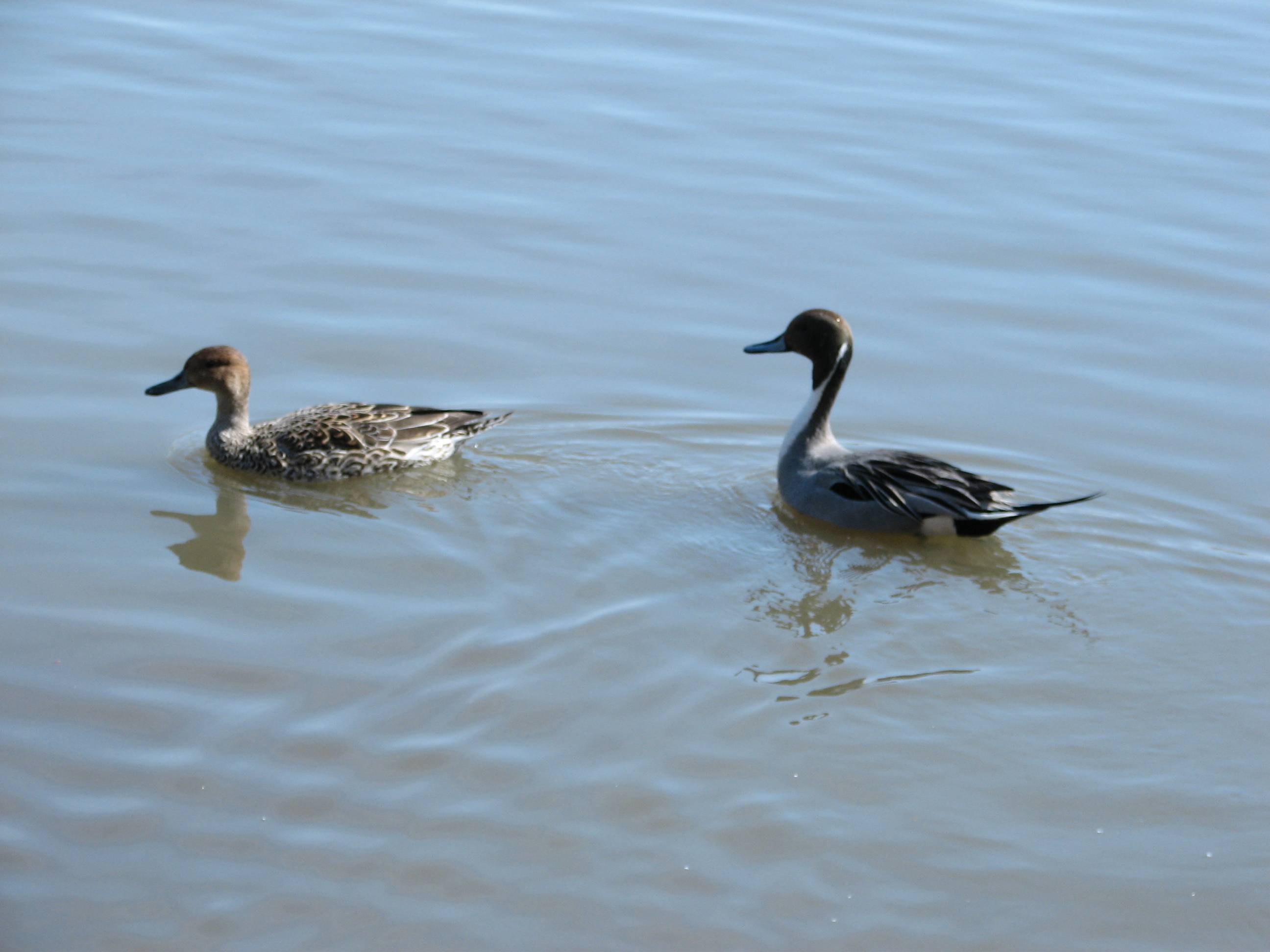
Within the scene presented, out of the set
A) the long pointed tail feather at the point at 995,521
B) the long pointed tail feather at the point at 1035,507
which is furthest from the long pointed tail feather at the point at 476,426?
the long pointed tail feather at the point at 1035,507

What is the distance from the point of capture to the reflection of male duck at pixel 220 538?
7.43 metres

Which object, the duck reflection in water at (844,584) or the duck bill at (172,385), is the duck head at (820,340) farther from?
the duck bill at (172,385)

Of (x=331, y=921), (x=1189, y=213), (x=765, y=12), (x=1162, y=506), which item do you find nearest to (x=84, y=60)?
(x=765, y=12)

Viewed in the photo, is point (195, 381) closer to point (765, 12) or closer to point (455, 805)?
point (455, 805)

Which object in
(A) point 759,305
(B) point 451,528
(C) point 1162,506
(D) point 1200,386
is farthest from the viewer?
(A) point 759,305

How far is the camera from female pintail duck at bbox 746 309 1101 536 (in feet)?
26.2

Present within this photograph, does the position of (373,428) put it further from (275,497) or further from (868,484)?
(868,484)

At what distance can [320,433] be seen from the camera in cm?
843

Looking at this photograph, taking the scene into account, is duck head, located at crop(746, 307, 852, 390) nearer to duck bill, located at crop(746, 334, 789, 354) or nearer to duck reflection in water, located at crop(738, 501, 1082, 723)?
duck bill, located at crop(746, 334, 789, 354)

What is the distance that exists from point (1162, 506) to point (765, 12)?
1033cm

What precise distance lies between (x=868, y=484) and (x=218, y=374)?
363 centimetres

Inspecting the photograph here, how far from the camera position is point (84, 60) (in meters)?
14.7

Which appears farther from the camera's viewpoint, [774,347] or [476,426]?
[774,347]

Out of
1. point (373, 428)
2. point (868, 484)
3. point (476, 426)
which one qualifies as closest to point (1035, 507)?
point (868, 484)
